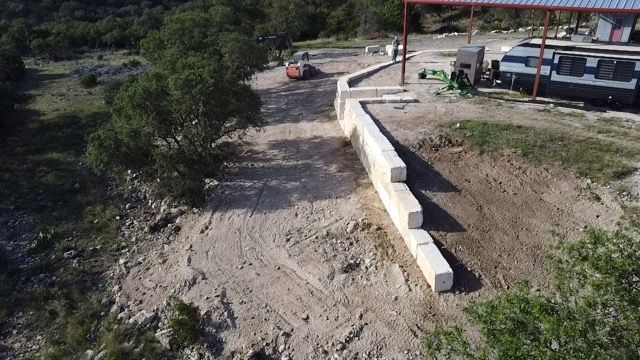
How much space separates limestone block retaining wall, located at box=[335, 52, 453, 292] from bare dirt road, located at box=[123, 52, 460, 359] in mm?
344

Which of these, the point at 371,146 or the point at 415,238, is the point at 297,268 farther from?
the point at 371,146

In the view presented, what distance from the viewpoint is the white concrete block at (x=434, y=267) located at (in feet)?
37.8

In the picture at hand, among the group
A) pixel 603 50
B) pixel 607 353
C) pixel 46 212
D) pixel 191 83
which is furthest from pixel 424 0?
pixel 607 353

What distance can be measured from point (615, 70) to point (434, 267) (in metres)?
12.3

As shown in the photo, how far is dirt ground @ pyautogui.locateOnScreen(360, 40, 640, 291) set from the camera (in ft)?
40.6

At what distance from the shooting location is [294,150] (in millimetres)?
20109

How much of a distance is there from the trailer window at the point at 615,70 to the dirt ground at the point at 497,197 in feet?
4.30

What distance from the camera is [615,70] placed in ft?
61.3

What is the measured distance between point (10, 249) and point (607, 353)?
17064mm

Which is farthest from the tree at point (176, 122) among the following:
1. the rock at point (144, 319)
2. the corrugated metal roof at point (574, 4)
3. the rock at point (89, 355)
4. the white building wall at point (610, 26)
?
the white building wall at point (610, 26)

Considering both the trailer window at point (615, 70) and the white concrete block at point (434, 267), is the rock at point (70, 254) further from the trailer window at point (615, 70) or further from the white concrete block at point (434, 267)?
the trailer window at point (615, 70)

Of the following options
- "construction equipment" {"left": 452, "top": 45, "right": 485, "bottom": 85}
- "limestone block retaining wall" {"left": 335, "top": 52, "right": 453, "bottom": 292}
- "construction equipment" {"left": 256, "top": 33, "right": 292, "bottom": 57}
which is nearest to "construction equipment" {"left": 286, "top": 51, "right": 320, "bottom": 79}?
"construction equipment" {"left": 256, "top": 33, "right": 292, "bottom": 57}

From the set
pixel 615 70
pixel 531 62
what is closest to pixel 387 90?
pixel 531 62

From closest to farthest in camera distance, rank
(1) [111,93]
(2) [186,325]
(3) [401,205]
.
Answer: (2) [186,325], (3) [401,205], (1) [111,93]
